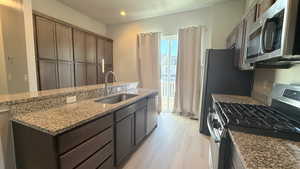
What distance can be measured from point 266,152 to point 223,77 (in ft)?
7.07

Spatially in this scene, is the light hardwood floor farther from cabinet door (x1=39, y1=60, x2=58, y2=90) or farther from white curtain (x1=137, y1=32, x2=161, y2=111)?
cabinet door (x1=39, y1=60, x2=58, y2=90)

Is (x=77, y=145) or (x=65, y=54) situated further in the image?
(x=65, y=54)

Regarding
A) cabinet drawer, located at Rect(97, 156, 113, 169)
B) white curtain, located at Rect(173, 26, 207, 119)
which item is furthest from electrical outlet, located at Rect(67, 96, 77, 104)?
white curtain, located at Rect(173, 26, 207, 119)

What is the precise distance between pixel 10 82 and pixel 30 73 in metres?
0.75

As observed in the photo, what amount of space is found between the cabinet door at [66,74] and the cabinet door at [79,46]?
309 mm

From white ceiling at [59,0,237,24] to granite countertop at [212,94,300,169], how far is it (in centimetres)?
330

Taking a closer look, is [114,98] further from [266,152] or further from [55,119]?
[266,152]

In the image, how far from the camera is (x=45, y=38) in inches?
109

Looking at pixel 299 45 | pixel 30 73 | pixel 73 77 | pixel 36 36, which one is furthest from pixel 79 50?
pixel 299 45

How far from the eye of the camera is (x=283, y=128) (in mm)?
887

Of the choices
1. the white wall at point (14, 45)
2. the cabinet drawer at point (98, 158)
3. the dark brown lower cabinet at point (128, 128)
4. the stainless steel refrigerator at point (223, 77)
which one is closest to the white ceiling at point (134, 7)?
the white wall at point (14, 45)

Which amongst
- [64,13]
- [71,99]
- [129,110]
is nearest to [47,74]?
[71,99]

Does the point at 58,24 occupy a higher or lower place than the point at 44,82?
higher

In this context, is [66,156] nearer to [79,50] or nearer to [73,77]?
[73,77]
